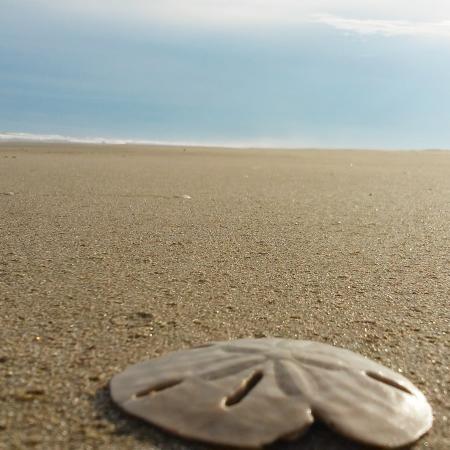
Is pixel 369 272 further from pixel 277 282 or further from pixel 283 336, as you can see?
pixel 283 336

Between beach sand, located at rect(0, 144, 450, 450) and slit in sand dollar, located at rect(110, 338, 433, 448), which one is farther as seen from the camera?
beach sand, located at rect(0, 144, 450, 450)

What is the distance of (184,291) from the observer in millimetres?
2215

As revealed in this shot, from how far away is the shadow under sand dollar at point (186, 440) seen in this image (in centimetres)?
119

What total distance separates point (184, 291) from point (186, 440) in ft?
3.39

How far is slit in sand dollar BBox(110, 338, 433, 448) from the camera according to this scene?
121 centimetres

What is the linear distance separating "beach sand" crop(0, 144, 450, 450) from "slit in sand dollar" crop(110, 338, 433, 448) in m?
0.03

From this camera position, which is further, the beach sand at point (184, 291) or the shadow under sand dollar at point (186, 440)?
the beach sand at point (184, 291)

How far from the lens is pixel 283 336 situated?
1.81m

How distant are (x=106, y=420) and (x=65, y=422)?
79 mm

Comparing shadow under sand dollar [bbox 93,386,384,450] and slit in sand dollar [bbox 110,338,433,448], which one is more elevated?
slit in sand dollar [bbox 110,338,433,448]

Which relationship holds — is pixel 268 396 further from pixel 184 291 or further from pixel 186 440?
pixel 184 291

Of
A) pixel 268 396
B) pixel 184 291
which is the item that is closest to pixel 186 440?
pixel 268 396

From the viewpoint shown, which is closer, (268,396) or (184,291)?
(268,396)

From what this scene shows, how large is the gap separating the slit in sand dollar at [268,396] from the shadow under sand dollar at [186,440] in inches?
0.6
